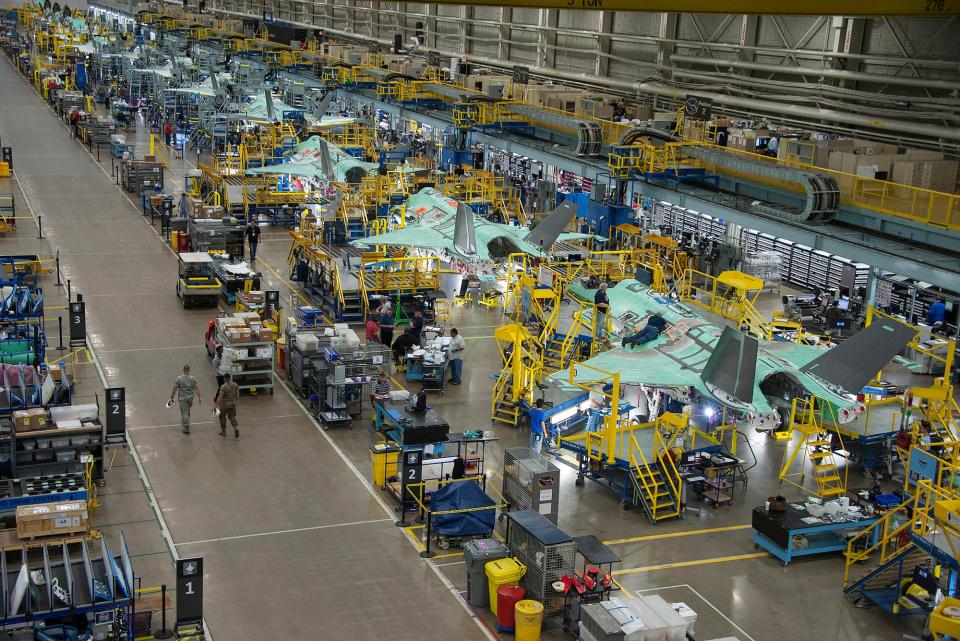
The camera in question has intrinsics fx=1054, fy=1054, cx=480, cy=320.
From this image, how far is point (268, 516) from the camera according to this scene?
1877 cm

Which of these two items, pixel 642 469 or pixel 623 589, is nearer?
pixel 623 589

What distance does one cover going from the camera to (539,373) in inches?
967

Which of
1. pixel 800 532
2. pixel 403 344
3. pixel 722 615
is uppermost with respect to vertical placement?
pixel 403 344

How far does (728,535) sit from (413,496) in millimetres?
5757

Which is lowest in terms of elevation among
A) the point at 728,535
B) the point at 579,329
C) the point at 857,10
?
the point at 728,535

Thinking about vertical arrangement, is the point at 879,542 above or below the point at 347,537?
above

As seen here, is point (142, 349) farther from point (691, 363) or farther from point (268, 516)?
point (691, 363)

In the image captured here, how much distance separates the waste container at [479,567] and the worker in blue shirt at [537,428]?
18.1ft

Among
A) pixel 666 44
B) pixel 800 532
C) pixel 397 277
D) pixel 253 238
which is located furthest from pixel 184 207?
pixel 800 532

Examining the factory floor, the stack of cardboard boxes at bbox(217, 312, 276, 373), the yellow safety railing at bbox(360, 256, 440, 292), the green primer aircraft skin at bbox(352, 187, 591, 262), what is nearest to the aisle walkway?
the factory floor

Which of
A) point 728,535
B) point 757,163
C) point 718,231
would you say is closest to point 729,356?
point 728,535

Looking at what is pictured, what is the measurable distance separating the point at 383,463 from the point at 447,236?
510 inches

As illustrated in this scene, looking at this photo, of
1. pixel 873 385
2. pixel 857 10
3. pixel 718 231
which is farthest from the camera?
pixel 718 231

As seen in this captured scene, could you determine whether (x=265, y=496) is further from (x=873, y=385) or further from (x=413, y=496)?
(x=873, y=385)
